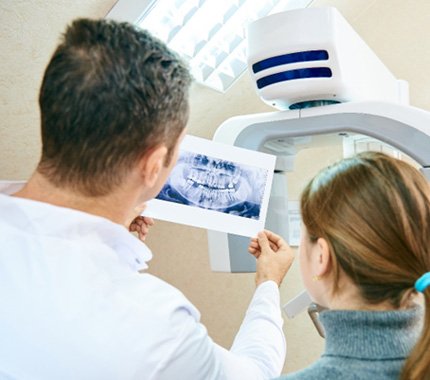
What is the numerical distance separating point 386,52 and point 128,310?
1689mm

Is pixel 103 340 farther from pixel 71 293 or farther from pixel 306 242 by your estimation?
pixel 306 242

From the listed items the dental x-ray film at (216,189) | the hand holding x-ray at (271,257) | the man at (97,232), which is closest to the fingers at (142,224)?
the dental x-ray film at (216,189)

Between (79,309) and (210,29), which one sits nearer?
(79,309)

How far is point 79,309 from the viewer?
69cm

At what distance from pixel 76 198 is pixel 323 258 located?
390mm

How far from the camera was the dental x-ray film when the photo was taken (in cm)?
121

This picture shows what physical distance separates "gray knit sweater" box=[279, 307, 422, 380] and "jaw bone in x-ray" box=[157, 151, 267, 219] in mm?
487

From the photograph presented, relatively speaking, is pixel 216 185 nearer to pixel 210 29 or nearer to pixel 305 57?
pixel 305 57

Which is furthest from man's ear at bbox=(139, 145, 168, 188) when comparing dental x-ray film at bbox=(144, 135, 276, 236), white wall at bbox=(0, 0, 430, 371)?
white wall at bbox=(0, 0, 430, 371)

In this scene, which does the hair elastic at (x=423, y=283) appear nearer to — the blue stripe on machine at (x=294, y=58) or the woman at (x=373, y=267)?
the woman at (x=373, y=267)

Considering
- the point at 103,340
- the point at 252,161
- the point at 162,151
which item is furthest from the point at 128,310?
the point at 252,161

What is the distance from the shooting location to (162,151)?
802mm

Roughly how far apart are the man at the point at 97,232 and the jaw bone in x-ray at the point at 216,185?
14.8 inches

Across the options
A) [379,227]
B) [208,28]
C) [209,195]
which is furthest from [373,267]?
[208,28]
